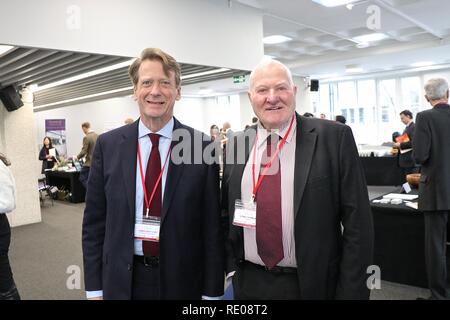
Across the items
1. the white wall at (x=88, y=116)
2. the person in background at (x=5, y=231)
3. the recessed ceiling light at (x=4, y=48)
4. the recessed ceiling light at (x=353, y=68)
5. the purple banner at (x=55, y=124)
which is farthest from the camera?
the white wall at (x=88, y=116)

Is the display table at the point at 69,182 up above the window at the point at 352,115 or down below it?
below

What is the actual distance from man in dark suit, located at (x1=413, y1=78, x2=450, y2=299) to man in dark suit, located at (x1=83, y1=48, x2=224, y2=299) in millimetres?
2115

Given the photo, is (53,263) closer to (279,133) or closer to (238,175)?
(238,175)

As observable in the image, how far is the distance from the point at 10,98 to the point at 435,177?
6801 mm

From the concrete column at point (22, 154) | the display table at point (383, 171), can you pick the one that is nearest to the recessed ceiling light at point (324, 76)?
the display table at point (383, 171)

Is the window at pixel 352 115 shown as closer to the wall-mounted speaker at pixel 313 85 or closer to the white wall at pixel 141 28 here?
the wall-mounted speaker at pixel 313 85

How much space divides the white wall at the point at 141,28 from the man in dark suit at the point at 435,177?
124 inches

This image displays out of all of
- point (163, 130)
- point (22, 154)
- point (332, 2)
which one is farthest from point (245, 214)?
point (22, 154)

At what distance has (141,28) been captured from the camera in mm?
4453

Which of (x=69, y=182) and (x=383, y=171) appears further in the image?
(x=69, y=182)

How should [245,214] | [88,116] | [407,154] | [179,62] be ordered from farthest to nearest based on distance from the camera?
1. [88,116]
2. [407,154]
3. [179,62]
4. [245,214]

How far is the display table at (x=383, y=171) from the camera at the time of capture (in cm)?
854
